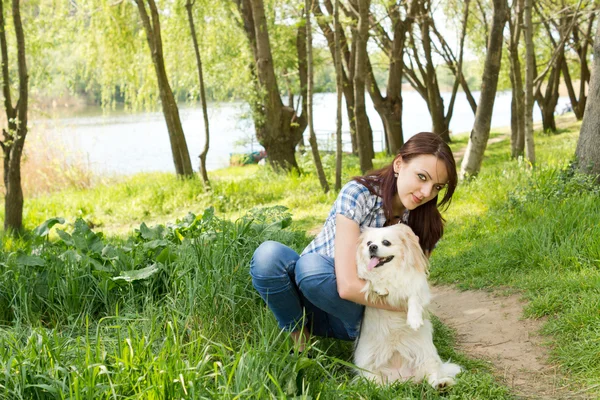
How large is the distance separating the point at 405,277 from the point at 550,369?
1.13m

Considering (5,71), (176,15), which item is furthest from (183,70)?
(5,71)

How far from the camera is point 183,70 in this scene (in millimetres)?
15562

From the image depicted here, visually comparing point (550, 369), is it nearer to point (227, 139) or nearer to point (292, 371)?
point (292, 371)

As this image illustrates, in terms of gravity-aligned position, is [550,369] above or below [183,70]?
below

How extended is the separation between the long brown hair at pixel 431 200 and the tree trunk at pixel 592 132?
3.12 metres

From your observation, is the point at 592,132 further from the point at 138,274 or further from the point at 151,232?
the point at 138,274

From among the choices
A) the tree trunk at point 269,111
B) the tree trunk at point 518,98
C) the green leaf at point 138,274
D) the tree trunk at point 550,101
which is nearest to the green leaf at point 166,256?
the green leaf at point 138,274

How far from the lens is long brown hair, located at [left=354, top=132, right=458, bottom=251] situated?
10.6ft

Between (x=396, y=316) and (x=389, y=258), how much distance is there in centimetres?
33

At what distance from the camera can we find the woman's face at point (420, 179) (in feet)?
10.5

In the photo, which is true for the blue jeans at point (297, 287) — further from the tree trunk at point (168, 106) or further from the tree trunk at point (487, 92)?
the tree trunk at point (168, 106)

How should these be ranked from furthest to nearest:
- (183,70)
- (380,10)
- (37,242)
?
1. (380,10)
2. (183,70)
3. (37,242)

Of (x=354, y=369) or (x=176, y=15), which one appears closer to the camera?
(x=354, y=369)

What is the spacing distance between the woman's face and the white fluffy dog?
0.66 feet
